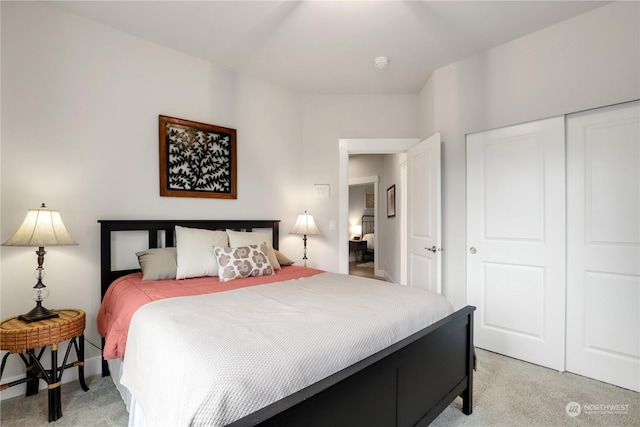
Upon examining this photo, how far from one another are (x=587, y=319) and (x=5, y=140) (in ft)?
14.1

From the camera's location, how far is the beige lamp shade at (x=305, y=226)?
354 centimetres

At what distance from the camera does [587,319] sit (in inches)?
92.1

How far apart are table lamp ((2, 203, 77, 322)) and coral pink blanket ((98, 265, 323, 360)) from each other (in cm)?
32

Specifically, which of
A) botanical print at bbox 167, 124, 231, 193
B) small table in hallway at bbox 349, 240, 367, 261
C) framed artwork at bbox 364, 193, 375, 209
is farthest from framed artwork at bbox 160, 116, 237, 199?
framed artwork at bbox 364, 193, 375, 209

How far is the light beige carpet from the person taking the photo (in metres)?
1.80

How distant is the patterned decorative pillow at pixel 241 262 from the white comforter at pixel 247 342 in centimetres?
46

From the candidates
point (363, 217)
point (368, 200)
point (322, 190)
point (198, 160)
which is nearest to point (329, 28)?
point (198, 160)

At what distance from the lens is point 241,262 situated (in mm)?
2371

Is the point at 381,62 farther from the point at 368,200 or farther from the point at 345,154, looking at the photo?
the point at 368,200

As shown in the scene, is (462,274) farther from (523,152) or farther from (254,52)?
(254,52)

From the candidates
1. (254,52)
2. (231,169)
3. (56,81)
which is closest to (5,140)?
(56,81)

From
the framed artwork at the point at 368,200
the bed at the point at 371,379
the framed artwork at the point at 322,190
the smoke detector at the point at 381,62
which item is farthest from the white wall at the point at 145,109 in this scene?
the framed artwork at the point at 368,200

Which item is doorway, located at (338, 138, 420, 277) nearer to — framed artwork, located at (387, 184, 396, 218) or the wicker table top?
framed artwork, located at (387, 184, 396, 218)

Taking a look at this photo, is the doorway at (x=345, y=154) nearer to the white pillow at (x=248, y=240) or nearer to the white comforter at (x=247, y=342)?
the white pillow at (x=248, y=240)
